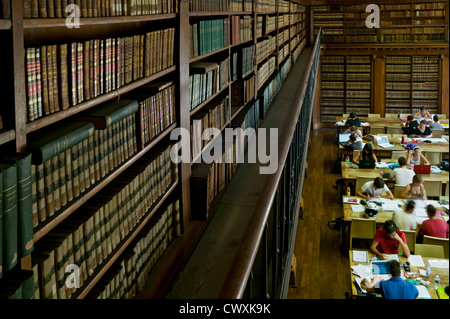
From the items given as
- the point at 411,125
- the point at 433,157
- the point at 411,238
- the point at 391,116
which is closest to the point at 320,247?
the point at 411,238

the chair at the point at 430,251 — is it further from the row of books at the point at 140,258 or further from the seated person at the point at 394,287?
the row of books at the point at 140,258

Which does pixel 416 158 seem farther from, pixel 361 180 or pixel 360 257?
pixel 360 257

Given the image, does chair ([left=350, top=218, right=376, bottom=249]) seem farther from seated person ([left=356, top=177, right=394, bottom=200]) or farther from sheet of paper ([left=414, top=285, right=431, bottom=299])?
sheet of paper ([left=414, top=285, right=431, bottom=299])

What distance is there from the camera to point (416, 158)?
789 cm

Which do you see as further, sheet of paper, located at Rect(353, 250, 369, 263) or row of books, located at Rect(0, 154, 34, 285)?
sheet of paper, located at Rect(353, 250, 369, 263)

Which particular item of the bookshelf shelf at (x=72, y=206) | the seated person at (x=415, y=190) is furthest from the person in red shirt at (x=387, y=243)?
the bookshelf shelf at (x=72, y=206)

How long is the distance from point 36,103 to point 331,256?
5.48m

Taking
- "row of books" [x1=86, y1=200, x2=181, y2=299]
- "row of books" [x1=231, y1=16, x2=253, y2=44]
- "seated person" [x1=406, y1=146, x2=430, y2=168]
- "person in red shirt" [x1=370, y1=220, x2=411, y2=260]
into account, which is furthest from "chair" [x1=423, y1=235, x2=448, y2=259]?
"row of books" [x1=86, y1=200, x2=181, y2=299]

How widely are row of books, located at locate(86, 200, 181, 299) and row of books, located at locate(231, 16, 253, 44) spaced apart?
1709 mm

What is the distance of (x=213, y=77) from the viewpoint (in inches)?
141

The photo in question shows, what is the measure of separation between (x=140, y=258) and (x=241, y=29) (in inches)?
100

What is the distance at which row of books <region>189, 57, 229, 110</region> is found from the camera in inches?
125

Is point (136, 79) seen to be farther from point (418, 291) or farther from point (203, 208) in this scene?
point (418, 291)
